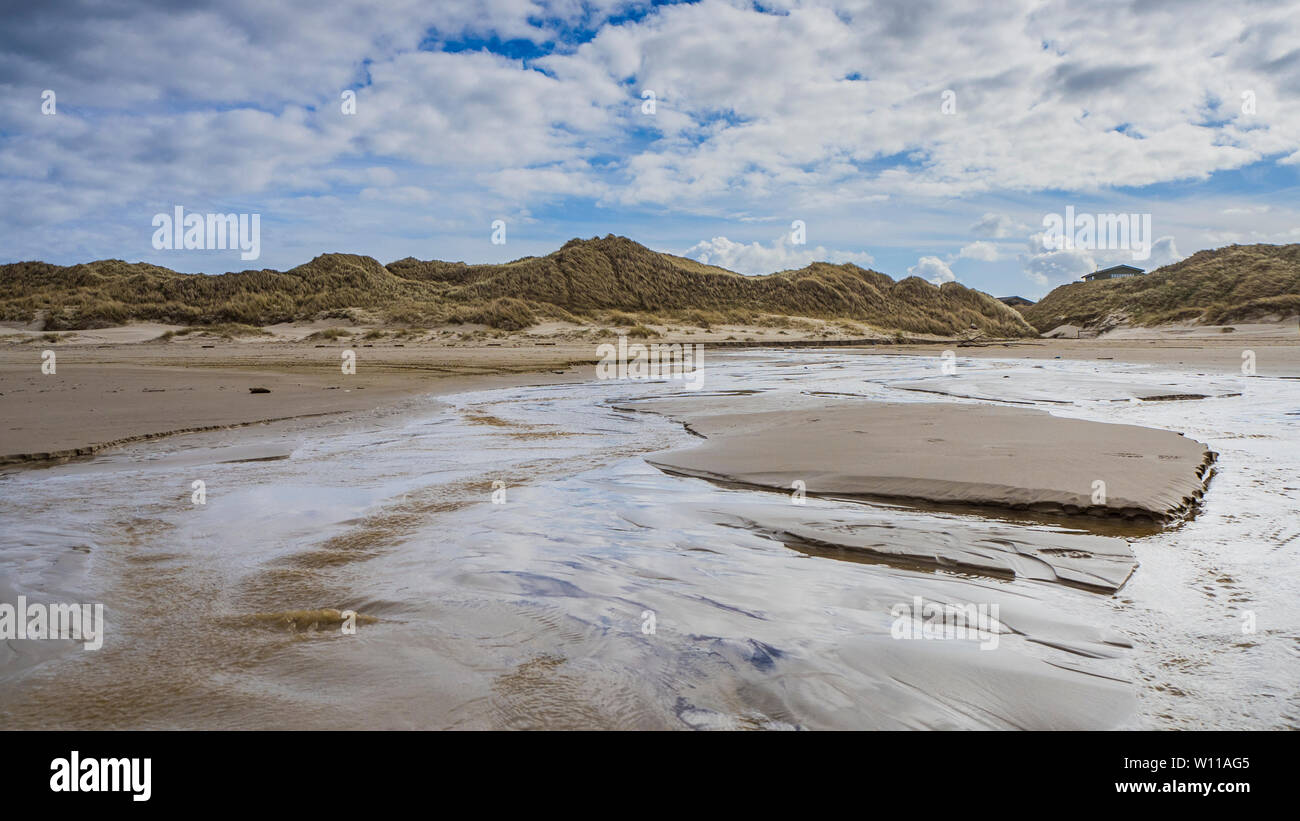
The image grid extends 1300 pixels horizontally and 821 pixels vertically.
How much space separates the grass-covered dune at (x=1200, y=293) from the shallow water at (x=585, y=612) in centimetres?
4665

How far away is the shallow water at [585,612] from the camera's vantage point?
201 cm

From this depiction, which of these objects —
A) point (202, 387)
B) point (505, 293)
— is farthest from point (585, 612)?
point (505, 293)

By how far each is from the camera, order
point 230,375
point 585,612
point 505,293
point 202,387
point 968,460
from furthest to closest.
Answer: point 505,293
point 230,375
point 202,387
point 968,460
point 585,612

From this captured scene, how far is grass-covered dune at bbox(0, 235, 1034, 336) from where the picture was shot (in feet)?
120

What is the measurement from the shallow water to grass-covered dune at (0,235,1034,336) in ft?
113

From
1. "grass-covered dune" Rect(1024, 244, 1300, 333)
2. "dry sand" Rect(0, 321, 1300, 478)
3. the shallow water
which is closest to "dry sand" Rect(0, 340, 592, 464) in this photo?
"dry sand" Rect(0, 321, 1300, 478)

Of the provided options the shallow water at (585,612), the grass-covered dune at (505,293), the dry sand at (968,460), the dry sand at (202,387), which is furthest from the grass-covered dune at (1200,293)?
the shallow water at (585,612)

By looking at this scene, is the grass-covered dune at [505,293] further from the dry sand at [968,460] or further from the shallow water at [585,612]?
the shallow water at [585,612]

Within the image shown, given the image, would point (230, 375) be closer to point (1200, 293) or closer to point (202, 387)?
point (202, 387)

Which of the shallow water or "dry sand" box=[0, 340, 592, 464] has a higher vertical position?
"dry sand" box=[0, 340, 592, 464]

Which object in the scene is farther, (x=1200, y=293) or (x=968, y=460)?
(x=1200, y=293)

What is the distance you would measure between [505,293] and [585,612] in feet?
155

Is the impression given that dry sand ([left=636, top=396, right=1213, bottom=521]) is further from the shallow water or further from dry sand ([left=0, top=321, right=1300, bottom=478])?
dry sand ([left=0, top=321, right=1300, bottom=478])

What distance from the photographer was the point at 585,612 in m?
2.82
